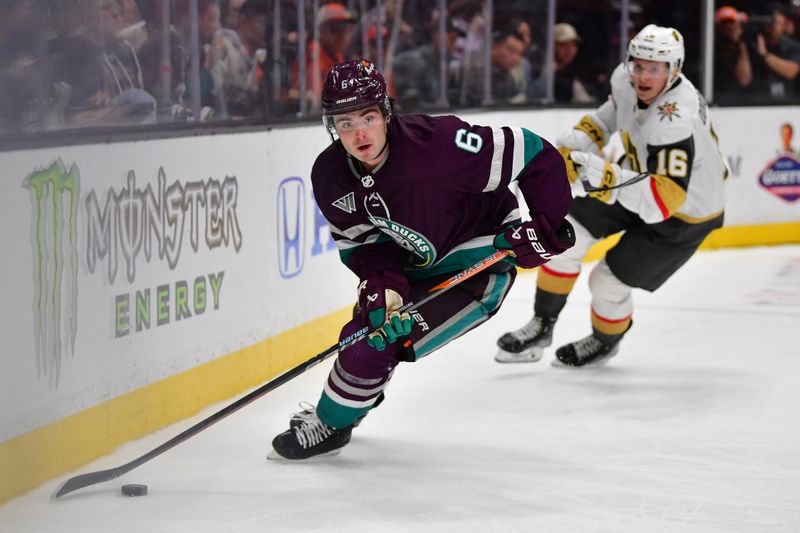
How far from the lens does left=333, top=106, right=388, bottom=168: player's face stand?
2.77m

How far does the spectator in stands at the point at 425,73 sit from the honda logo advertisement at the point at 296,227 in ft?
4.41

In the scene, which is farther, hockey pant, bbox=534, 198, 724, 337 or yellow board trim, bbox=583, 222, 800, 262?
yellow board trim, bbox=583, 222, 800, 262

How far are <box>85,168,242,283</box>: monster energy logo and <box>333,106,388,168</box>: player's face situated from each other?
0.65 m

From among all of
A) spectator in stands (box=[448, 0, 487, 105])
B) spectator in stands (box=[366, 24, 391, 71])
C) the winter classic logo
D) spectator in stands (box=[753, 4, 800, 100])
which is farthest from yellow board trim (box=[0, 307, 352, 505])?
spectator in stands (box=[753, 4, 800, 100])

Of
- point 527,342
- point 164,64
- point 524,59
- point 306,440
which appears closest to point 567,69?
point 524,59

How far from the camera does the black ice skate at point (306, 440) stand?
10.0 ft

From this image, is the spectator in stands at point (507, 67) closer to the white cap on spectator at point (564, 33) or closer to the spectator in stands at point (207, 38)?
the white cap on spectator at point (564, 33)

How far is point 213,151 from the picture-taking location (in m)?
3.58

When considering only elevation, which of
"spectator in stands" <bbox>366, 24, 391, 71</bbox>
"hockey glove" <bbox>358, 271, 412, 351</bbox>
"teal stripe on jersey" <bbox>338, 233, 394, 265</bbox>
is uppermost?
"spectator in stands" <bbox>366, 24, 391, 71</bbox>

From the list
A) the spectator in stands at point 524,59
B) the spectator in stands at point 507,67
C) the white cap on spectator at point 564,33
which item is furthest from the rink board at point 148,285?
the white cap on spectator at point 564,33

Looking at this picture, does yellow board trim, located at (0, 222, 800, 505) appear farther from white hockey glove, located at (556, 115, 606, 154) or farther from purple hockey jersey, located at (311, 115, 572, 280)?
white hockey glove, located at (556, 115, 606, 154)

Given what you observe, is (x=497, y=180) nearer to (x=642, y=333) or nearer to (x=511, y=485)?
(x=511, y=485)

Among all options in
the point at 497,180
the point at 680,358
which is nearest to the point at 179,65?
the point at 497,180

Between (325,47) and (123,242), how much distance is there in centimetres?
177
